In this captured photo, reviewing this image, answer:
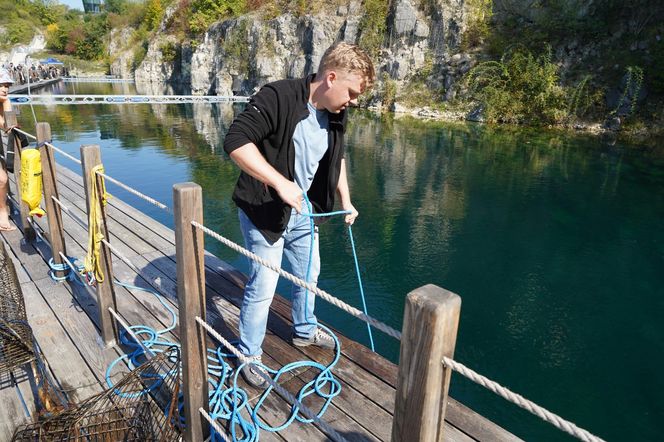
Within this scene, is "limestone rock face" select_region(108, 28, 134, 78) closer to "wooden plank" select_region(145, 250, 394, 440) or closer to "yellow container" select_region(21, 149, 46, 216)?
"yellow container" select_region(21, 149, 46, 216)

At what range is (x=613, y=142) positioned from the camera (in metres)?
15.2

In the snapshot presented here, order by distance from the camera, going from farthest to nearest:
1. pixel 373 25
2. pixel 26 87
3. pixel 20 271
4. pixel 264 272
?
pixel 26 87 < pixel 373 25 < pixel 20 271 < pixel 264 272

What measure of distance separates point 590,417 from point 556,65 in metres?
19.1

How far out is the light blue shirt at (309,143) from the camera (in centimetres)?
209

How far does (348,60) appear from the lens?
73.9 inches

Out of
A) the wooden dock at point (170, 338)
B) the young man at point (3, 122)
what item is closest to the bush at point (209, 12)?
the young man at point (3, 122)

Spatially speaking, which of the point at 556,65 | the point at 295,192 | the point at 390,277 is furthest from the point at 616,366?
the point at 556,65

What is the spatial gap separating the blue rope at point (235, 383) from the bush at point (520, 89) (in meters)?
18.8

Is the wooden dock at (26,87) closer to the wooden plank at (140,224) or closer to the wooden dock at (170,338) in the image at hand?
the wooden plank at (140,224)

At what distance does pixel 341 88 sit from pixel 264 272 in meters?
0.93

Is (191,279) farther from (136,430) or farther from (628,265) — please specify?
(628,265)

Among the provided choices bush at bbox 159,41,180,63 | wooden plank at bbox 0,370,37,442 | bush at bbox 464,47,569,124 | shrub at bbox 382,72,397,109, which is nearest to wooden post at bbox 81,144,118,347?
wooden plank at bbox 0,370,37,442

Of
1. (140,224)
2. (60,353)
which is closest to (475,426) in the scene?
(60,353)

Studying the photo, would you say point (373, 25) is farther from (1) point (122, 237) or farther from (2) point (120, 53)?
(2) point (120, 53)
